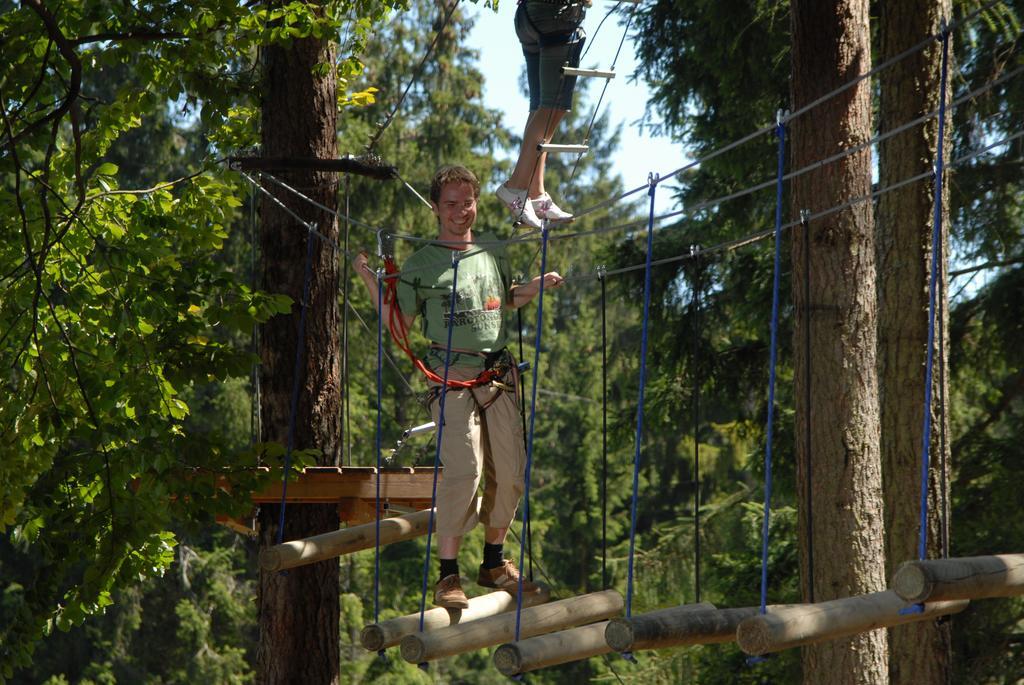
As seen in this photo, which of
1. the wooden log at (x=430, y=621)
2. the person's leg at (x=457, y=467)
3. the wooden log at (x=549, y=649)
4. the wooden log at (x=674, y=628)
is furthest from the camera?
the person's leg at (x=457, y=467)

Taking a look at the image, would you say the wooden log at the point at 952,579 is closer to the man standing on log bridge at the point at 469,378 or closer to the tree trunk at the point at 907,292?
the man standing on log bridge at the point at 469,378

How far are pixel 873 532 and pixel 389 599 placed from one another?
532 inches

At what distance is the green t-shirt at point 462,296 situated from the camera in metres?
4.66

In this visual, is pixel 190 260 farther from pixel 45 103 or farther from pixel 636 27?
pixel 636 27

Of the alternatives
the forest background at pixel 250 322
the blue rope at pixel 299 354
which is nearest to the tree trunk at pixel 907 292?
the forest background at pixel 250 322

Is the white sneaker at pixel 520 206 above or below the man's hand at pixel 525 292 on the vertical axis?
above

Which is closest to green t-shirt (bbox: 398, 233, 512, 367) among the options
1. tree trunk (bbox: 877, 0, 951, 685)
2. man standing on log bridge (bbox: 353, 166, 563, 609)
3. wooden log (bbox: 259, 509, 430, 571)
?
man standing on log bridge (bbox: 353, 166, 563, 609)

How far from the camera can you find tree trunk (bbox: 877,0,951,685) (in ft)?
22.0

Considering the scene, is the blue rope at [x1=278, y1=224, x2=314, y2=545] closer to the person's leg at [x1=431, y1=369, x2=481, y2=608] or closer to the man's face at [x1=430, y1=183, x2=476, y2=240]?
the person's leg at [x1=431, y1=369, x2=481, y2=608]

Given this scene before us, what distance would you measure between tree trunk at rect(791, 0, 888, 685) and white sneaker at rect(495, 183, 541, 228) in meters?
1.27

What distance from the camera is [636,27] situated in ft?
32.4

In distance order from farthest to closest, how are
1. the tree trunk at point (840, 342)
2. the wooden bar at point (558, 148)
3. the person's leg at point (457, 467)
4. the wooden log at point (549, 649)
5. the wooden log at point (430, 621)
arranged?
the tree trunk at point (840, 342) < the wooden bar at point (558, 148) < the person's leg at point (457, 467) < the wooden log at point (430, 621) < the wooden log at point (549, 649)

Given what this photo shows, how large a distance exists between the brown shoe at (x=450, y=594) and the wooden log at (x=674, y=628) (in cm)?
93

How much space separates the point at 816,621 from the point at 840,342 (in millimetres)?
2415
